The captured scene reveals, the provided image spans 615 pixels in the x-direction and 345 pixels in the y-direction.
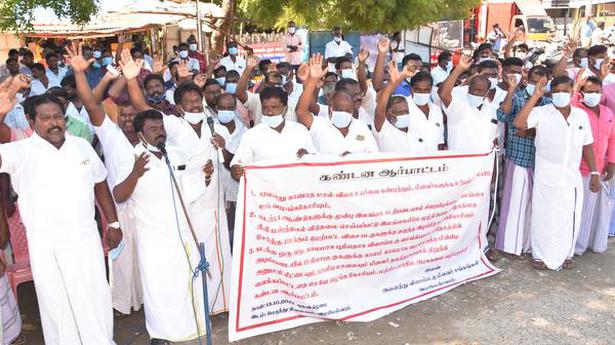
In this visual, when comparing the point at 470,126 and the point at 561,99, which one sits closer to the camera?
the point at 561,99

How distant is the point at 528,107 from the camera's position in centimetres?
525

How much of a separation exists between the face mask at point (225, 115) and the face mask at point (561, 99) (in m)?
2.97

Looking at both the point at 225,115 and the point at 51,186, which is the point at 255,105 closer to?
the point at 225,115

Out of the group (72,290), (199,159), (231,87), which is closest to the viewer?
(72,290)

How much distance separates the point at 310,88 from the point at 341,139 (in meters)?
0.50

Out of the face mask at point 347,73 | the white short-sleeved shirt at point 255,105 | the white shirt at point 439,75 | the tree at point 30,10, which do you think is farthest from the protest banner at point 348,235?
the tree at point 30,10

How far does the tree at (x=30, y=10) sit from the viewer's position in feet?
24.5

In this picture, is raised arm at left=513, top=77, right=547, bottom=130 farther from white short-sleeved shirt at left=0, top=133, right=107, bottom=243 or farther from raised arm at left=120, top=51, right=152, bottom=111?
white short-sleeved shirt at left=0, top=133, right=107, bottom=243

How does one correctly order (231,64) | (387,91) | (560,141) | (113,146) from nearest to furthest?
1. (113,146)
2. (387,91)
3. (560,141)
4. (231,64)

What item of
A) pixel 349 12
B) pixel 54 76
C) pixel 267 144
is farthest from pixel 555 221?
pixel 54 76

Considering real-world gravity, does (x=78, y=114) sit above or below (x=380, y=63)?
below

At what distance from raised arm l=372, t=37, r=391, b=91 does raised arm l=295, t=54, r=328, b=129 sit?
1.22 m

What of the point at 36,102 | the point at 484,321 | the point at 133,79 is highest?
the point at 133,79

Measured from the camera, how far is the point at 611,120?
5641 mm
